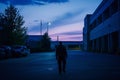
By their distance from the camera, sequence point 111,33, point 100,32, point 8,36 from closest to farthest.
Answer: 1. point 8,36
2. point 111,33
3. point 100,32

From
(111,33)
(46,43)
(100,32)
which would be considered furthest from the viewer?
(46,43)

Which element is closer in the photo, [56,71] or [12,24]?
[56,71]

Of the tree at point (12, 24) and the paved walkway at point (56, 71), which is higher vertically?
the tree at point (12, 24)

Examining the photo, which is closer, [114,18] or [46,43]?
[114,18]

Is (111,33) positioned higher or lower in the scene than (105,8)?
lower

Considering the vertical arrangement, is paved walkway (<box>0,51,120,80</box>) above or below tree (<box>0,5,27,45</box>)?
below

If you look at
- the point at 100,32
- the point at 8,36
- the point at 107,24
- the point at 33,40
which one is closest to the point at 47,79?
the point at 8,36

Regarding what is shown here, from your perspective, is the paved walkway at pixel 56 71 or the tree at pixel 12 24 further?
the tree at pixel 12 24

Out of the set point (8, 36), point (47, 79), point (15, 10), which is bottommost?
point (47, 79)

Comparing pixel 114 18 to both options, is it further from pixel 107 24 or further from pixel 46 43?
pixel 46 43

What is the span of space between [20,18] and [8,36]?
18.6 ft

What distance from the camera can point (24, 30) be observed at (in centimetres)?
7050

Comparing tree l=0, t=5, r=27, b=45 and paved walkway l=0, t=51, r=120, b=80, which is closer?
paved walkway l=0, t=51, r=120, b=80

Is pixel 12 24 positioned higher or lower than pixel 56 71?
higher
